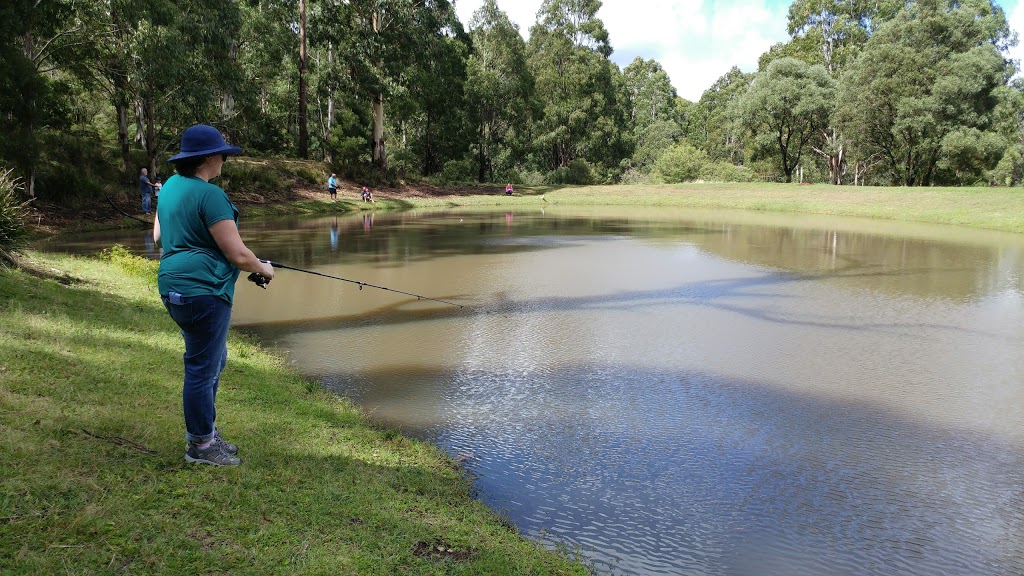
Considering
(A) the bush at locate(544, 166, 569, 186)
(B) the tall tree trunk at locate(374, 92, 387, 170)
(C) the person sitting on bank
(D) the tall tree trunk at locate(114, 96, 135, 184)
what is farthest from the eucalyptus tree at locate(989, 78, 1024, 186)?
(D) the tall tree trunk at locate(114, 96, 135, 184)

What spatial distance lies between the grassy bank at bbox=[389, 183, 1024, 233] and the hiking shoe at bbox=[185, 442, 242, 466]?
27529mm

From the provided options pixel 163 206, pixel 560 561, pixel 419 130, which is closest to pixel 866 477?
pixel 560 561

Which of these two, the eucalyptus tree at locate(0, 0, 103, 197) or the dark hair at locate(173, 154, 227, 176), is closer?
the dark hair at locate(173, 154, 227, 176)

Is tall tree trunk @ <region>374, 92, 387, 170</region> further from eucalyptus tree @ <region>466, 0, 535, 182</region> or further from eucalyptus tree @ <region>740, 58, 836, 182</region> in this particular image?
eucalyptus tree @ <region>740, 58, 836, 182</region>

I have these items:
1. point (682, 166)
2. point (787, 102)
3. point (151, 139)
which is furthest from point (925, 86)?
point (151, 139)

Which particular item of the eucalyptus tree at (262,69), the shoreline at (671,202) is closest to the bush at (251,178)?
the shoreline at (671,202)

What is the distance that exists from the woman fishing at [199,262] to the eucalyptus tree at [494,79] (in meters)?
44.2

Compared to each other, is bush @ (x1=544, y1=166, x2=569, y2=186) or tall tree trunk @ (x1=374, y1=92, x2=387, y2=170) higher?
tall tree trunk @ (x1=374, y1=92, x2=387, y2=170)

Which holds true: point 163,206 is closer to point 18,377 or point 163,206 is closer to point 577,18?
point 18,377

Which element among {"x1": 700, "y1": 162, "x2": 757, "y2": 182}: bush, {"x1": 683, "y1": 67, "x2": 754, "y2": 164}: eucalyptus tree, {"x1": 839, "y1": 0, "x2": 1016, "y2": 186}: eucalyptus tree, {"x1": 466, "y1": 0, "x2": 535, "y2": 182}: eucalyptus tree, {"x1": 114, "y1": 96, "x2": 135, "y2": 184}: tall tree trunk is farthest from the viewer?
{"x1": 683, "y1": 67, "x2": 754, "y2": 164}: eucalyptus tree

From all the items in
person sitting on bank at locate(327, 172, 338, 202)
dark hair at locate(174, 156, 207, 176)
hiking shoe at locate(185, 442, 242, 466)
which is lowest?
hiking shoe at locate(185, 442, 242, 466)

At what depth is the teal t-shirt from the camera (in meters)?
3.56

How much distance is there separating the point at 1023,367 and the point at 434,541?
24.4 feet

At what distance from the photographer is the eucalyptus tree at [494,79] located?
153 feet
